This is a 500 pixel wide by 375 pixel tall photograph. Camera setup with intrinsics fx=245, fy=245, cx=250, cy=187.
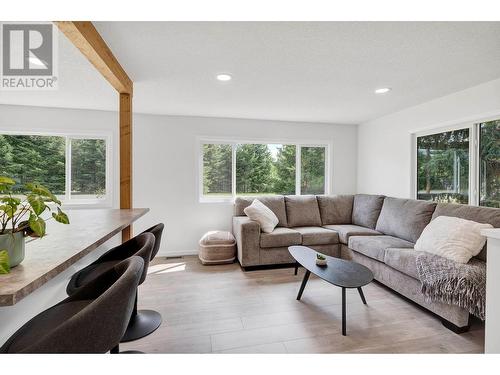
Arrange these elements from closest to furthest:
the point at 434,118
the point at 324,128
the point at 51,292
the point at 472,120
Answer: the point at 51,292 → the point at 472,120 → the point at 434,118 → the point at 324,128

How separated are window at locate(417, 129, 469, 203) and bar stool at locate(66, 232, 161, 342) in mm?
3498

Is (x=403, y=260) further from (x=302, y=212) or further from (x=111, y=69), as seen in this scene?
(x=111, y=69)

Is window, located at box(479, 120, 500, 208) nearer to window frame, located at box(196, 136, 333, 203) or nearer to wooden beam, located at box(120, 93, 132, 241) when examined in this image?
window frame, located at box(196, 136, 333, 203)

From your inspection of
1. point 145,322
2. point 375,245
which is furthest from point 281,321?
point 375,245

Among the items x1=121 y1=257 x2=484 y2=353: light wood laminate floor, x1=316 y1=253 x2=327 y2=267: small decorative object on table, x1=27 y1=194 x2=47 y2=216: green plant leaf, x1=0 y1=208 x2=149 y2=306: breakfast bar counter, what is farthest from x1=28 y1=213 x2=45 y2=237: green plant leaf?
x1=316 y1=253 x2=327 y2=267: small decorative object on table

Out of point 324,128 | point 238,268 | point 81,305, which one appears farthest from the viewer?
point 324,128

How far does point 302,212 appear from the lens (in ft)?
13.3

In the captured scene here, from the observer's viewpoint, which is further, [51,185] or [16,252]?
[51,185]

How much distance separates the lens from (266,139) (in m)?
4.38

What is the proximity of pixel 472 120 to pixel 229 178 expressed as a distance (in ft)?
10.9

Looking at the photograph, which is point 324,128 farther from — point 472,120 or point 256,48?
point 256,48

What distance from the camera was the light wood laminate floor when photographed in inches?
70.8
